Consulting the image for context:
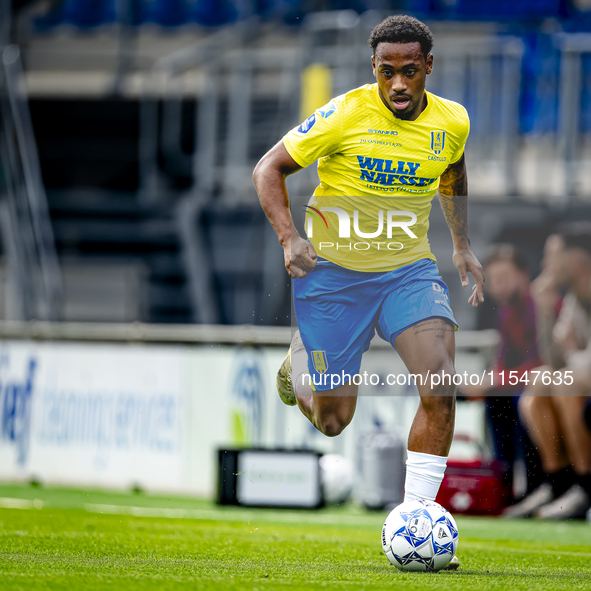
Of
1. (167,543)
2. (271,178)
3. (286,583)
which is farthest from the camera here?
(167,543)

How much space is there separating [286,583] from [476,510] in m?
4.35

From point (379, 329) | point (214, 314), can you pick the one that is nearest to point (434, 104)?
point (379, 329)

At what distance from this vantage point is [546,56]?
11.5 metres

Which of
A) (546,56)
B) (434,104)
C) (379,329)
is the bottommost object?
(379,329)

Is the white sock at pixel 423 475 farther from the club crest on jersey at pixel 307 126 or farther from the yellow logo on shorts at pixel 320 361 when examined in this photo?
the club crest on jersey at pixel 307 126

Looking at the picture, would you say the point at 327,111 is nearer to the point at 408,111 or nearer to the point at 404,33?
the point at 408,111

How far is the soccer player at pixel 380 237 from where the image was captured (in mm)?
4441

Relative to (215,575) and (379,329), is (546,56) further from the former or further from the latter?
(215,575)

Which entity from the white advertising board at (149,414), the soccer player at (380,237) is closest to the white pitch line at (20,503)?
the white advertising board at (149,414)

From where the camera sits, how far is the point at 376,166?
477 centimetres

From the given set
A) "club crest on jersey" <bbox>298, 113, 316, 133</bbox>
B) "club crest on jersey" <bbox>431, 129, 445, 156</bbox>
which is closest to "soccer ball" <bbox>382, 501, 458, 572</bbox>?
"club crest on jersey" <bbox>431, 129, 445, 156</bbox>

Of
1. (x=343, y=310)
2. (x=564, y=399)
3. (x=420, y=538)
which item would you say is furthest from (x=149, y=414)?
(x=420, y=538)

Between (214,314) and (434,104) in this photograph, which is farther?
(214,314)

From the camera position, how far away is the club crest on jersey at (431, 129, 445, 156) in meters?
4.72
